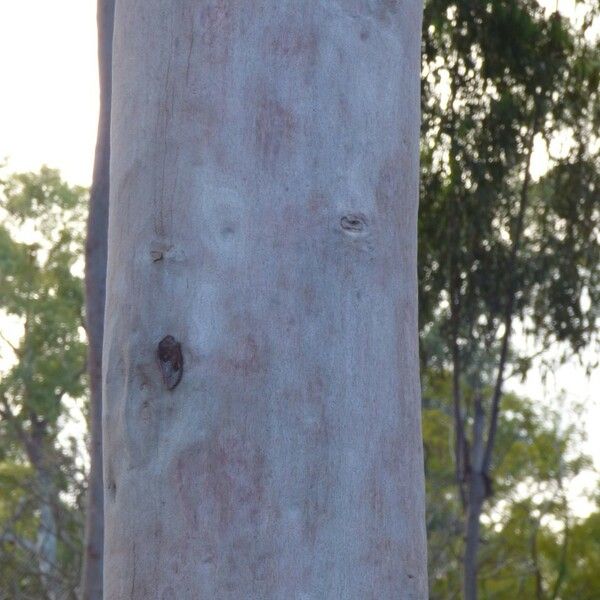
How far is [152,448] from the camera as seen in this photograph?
1.62 metres

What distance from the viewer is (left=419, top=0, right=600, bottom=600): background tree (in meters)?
8.72

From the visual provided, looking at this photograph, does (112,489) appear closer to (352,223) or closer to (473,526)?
(352,223)

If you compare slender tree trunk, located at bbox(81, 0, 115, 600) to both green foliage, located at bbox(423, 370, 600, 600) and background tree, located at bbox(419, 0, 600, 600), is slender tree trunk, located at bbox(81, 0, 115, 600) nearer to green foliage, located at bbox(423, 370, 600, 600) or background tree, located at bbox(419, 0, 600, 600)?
background tree, located at bbox(419, 0, 600, 600)

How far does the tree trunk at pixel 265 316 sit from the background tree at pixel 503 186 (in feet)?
22.1

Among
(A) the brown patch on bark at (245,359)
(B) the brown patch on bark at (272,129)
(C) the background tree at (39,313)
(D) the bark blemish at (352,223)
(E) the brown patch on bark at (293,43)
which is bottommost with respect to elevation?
(A) the brown patch on bark at (245,359)

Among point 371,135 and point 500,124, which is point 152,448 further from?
point 500,124

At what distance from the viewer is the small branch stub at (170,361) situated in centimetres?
161

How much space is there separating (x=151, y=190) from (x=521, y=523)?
14469 mm

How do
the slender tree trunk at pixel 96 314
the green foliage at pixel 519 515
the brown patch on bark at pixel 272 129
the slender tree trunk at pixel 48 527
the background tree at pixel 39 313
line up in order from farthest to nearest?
the background tree at pixel 39 313 < the green foliage at pixel 519 515 < the slender tree trunk at pixel 48 527 < the slender tree trunk at pixel 96 314 < the brown patch on bark at pixel 272 129

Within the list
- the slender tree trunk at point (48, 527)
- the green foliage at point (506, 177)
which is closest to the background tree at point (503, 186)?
the green foliage at point (506, 177)

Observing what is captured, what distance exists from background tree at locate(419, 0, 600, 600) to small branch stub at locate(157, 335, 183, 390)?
6962mm

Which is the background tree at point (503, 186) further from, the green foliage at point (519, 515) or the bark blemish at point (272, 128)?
the bark blemish at point (272, 128)

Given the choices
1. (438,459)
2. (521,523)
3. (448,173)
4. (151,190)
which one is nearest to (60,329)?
(438,459)

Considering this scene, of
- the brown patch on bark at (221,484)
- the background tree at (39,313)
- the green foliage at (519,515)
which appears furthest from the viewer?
the background tree at (39,313)
